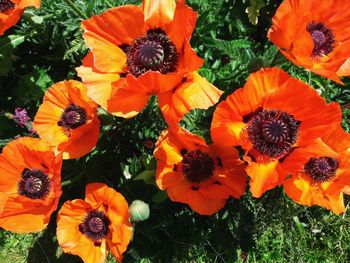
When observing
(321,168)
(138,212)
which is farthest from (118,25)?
(321,168)

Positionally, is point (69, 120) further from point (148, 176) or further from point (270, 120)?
point (270, 120)

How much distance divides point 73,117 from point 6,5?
812 mm

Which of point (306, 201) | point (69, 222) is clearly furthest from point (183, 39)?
point (69, 222)

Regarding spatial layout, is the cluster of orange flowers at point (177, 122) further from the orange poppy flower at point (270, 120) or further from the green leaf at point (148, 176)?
the green leaf at point (148, 176)

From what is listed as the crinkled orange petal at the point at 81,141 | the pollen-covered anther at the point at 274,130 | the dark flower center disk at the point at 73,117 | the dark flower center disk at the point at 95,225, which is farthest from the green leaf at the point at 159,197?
the pollen-covered anther at the point at 274,130

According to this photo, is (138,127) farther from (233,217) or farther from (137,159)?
(233,217)

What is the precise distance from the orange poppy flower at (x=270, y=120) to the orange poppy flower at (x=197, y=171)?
0.69ft

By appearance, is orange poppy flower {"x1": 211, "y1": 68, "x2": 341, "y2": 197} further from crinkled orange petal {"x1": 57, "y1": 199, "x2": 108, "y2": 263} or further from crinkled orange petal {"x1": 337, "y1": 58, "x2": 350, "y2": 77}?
A: crinkled orange petal {"x1": 57, "y1": 199, "x2": 108, "y2": 263}

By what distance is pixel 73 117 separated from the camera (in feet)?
9.07

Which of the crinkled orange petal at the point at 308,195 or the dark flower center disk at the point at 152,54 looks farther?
the crinkled orange petal at the point at 308,195

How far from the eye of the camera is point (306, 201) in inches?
96.0

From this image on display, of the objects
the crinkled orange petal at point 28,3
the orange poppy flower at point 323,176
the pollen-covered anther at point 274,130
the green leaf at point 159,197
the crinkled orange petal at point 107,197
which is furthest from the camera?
the green leaf at point 159,197

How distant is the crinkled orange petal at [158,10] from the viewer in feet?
7.55

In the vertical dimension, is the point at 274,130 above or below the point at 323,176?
above
